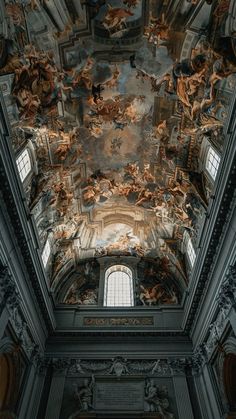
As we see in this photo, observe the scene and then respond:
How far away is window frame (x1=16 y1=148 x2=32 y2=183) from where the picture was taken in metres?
12.1

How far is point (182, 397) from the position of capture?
13.2 m

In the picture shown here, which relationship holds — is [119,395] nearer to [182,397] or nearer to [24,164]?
[182,397]

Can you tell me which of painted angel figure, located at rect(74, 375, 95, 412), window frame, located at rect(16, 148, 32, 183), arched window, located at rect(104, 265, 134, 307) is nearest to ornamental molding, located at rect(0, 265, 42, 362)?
painted angel figure, located at rect(74, 375, 95, 412)

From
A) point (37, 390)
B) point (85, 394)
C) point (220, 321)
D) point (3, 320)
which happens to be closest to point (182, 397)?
point (85, 394)

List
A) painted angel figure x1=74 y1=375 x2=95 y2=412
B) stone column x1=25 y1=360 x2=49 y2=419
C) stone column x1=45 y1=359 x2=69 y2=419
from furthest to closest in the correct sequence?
painted angel figure x1=74 y1=375 x2=95 y2=412 → stone column x1=45 y1=359 x2=69 y2=419 → stone column x1=25 y1=360 x2=49 y2=419

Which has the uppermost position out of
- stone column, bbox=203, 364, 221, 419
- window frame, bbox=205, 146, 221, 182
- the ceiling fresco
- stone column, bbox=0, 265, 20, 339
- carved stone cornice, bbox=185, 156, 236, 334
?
the ceiling fresco

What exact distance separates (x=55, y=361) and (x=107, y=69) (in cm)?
1245

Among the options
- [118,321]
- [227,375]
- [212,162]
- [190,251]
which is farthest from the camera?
[118,321]

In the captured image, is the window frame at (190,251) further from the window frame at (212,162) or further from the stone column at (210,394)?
the stone column at (210,394)

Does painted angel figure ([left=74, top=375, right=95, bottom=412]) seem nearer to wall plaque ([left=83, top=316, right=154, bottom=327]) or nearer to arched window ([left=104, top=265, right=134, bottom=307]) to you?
wall plaque ([left=83, top=316, right=154, bottom=327])

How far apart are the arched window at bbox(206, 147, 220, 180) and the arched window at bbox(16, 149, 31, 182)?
22.7 ft

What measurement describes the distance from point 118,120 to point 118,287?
9.12m

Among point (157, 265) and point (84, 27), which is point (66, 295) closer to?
point (157, 265)

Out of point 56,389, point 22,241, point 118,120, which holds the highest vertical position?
point 118,120
